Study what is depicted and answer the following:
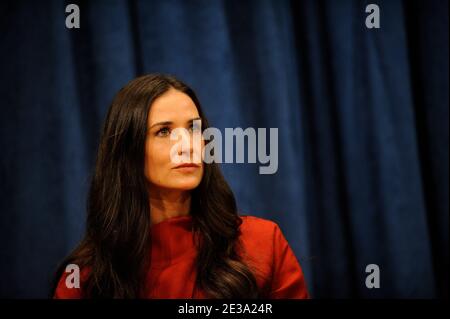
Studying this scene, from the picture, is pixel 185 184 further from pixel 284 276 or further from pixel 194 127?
pixel 284 276

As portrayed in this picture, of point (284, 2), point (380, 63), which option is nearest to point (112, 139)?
point (284, 2)

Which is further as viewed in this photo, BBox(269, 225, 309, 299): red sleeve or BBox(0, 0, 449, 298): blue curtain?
→ BBox(0, 0, 449, 298): blue curtain

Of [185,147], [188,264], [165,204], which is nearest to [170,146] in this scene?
[185,147]

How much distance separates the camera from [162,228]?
1.17m

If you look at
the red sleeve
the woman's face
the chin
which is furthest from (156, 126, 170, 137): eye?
the red sleeve

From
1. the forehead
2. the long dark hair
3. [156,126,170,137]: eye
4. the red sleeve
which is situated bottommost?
the red sleeve

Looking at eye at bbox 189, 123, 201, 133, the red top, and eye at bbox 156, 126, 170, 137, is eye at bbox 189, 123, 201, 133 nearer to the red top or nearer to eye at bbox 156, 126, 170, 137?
eye at bbox 156, 126, 170, 137

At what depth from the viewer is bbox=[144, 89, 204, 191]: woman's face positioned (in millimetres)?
1135

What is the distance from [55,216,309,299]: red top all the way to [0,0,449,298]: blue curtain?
0.36 metres

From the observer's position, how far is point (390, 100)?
1.61 m

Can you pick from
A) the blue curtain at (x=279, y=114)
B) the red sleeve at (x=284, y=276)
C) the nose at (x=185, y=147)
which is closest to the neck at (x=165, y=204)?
the nose at (x=185, y=147)

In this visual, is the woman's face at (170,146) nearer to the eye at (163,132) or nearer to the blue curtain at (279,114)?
the eye at (163,132)

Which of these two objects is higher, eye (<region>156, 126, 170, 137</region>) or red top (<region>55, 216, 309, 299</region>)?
eye (<region>156, 126, 170, 137</region>)

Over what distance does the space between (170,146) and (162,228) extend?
0.64 feet
